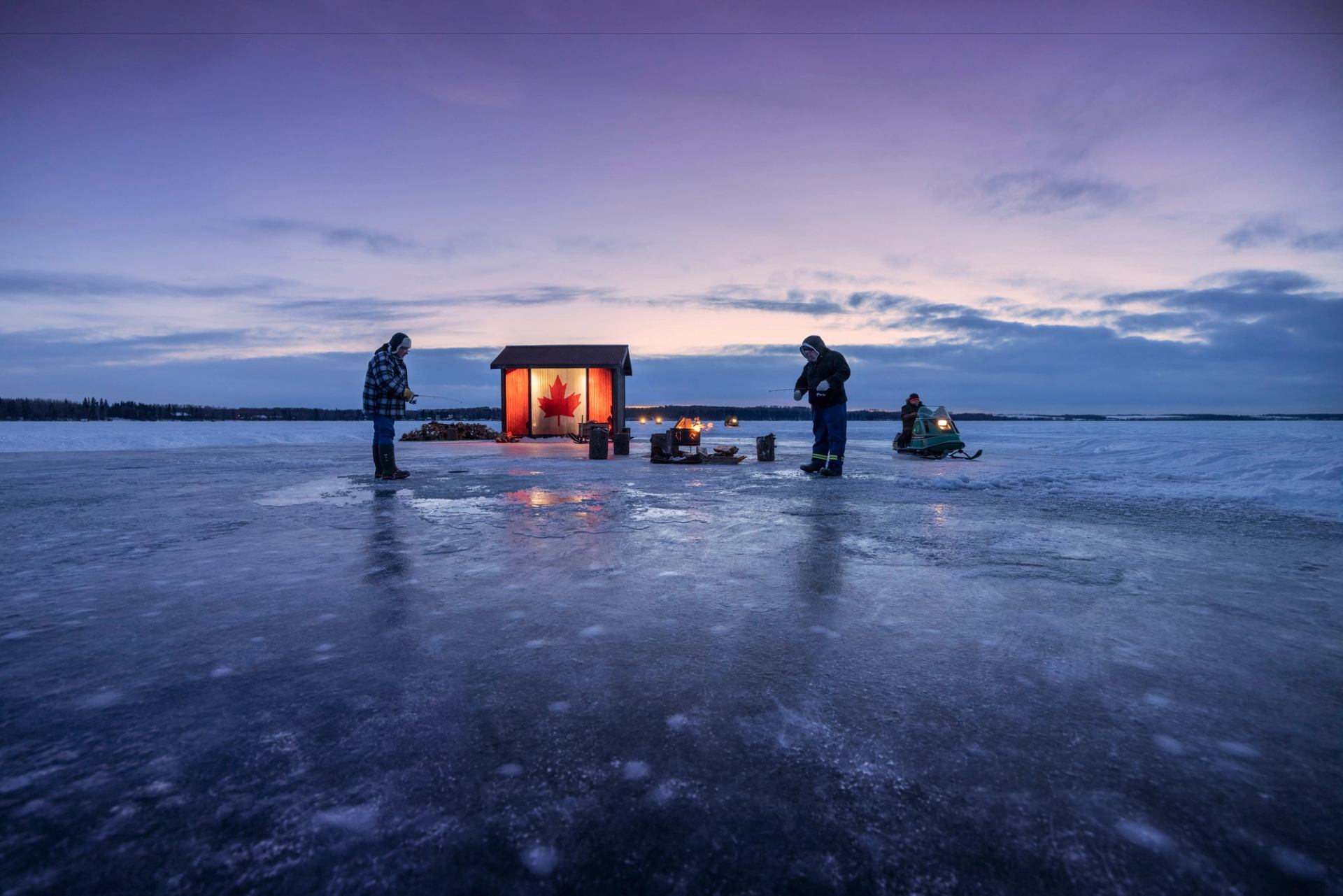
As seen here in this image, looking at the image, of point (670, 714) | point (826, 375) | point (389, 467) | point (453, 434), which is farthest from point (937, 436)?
point (453, 434)

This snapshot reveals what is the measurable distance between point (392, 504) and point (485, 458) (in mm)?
8079

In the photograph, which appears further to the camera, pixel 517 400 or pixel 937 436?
pixel 517 400

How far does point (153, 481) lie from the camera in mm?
9023

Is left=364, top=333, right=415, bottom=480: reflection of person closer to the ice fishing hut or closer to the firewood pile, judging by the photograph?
the ice fishing hut

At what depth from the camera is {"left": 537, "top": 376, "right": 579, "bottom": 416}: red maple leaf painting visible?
25000mm

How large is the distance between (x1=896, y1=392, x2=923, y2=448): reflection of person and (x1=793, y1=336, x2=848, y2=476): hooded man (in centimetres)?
578

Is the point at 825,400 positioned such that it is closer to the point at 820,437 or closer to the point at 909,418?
the point at 820,437

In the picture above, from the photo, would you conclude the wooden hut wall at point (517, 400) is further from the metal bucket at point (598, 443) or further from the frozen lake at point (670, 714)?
the frozen lake at point (670, 714)

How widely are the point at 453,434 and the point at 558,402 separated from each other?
15.8 feet

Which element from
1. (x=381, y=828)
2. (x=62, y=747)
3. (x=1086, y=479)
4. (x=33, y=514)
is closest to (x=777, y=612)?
(x=381, y=828)

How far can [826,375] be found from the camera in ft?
33.9

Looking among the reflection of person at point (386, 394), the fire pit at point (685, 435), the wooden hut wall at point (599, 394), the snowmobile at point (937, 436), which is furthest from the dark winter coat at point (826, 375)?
the wooden hut wall at point (599, 394)

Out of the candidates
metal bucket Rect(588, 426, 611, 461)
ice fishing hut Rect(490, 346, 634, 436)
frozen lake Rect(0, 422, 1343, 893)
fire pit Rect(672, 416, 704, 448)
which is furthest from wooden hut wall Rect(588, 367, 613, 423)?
frozen lake Rect(0, 422, 1343, 893)

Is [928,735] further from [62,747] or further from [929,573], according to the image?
[62,747]
